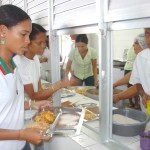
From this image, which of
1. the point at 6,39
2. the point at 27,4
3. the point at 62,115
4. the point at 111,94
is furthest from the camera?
the point at 27,4

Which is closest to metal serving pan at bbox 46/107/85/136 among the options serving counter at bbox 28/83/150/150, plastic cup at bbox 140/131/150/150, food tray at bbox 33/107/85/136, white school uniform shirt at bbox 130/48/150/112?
food tray at bbox 33/107/85/136

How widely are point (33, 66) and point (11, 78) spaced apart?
75 cm

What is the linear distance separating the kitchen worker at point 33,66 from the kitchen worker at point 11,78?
1.81 feet

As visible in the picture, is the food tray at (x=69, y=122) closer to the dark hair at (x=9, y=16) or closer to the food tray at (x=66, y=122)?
the food tray at (x=66, y=122)

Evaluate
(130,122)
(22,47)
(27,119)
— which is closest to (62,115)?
(27,119)

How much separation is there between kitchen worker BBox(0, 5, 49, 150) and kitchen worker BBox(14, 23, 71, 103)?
1.81 ft

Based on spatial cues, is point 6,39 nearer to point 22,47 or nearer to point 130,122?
point 22,47

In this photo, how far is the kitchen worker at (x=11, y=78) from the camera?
1.05 m

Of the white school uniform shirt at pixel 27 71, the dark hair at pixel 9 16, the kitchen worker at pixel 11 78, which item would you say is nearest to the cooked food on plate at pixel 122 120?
the kitchen worker at pixel 11 78

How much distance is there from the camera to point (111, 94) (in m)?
1.30

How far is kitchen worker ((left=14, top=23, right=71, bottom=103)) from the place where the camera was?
1.71 meters

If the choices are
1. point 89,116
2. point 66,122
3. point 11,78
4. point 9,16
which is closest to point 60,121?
point 66,122

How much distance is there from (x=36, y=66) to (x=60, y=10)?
0.53 meters

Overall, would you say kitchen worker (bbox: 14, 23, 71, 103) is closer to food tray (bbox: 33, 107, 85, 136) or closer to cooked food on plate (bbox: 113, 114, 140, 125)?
food tray (bbox: 33, 107, 85, 136)
